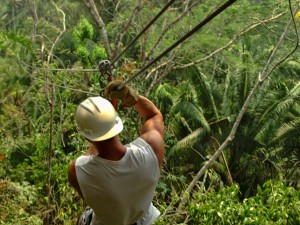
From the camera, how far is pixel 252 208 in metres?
4.60

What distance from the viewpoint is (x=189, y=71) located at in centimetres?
1052

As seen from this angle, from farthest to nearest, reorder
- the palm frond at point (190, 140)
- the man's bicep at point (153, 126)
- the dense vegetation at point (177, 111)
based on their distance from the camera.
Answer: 1. the palm frond at point (190, 140)
2. the dense vegetation at point (177, 111)
3. the man's bicep at point (153, 126)

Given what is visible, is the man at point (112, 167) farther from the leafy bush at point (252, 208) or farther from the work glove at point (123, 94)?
the leafy bush at point (252, 208)

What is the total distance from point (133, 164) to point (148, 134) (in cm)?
18

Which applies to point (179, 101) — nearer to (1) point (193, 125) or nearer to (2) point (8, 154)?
(1) point (193, 125)

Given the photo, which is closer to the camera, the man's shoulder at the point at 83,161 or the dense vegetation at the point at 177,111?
the man's shoulder at the point at 83,161

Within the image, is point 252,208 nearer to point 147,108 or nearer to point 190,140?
point 147,108

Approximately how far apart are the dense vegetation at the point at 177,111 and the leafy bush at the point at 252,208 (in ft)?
2.18

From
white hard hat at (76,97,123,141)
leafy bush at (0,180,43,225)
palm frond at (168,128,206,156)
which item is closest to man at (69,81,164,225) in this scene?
white hard hat at (76,97,123,141)

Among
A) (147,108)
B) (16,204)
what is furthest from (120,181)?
(16,204)

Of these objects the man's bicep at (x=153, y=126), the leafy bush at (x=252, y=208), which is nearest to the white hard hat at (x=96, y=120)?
the man's bicep at (x=153, y=126)

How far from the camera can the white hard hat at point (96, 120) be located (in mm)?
1931

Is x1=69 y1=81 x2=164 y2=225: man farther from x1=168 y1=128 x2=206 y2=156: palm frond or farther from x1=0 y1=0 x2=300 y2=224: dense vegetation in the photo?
x1=168 y1=128 x2=206 y2=156: palm frond

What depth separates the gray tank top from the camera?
1.98 meters
